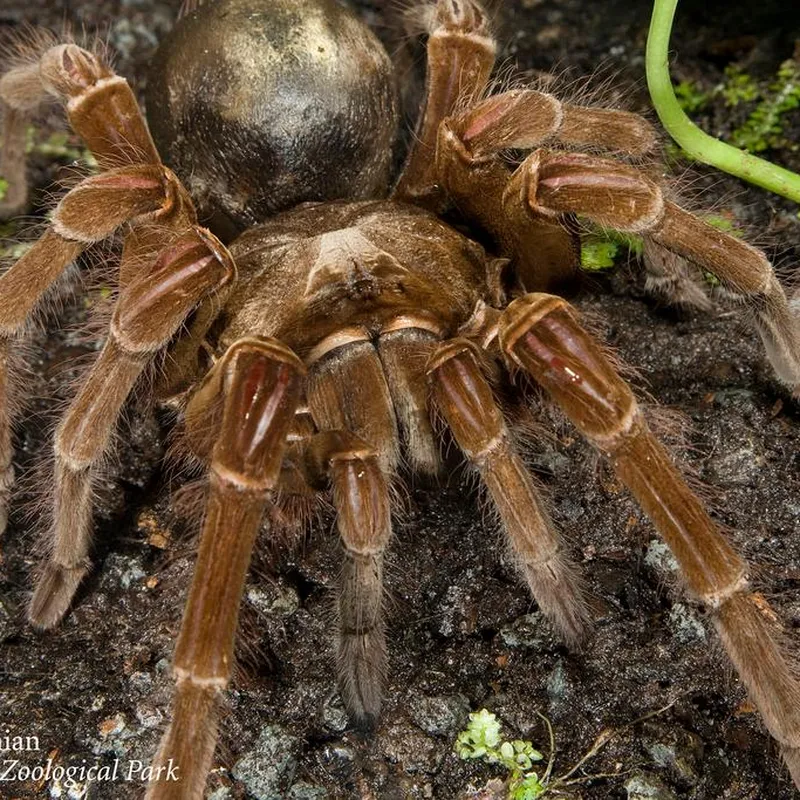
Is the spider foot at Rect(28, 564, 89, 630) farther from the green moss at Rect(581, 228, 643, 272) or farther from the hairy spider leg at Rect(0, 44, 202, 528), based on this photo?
the green moss at Rect(581, 228, 643, 272)

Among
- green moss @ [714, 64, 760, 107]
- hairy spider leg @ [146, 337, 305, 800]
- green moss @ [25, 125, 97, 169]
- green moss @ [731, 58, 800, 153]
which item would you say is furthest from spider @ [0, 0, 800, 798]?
green moss @ [714, 64, 760, 107]

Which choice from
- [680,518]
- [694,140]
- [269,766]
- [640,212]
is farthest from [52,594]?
[694,140]

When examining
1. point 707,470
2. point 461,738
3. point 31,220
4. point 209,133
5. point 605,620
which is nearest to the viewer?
point 461,738

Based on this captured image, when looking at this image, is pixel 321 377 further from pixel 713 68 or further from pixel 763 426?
pixel 713 68

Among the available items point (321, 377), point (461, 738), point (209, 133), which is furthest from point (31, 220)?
point (461, 738)

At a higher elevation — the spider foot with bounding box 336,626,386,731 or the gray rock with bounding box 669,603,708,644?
the gray rock with bounding box 669,603,708,644
